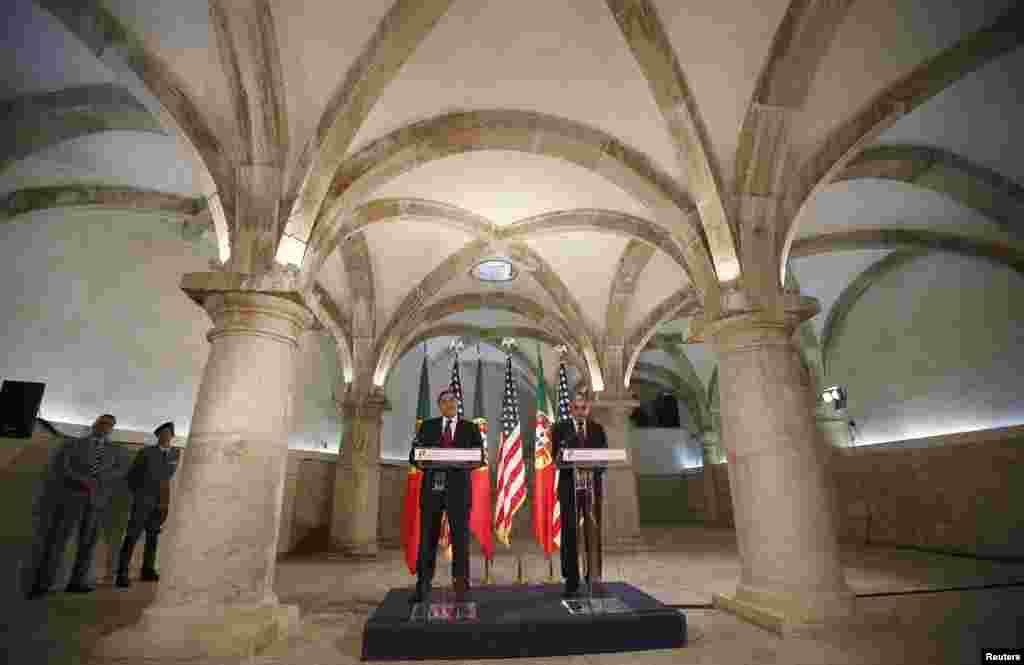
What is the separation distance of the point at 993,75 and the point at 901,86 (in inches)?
45.6

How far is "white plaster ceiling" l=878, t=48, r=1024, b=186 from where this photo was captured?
448cm

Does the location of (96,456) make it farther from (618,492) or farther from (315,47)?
(618,492)

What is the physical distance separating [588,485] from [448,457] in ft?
3.93

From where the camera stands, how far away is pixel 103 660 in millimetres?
2678

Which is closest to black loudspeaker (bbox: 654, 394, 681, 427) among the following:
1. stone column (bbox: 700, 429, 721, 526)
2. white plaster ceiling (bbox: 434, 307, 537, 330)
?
stone column (bbox: 700, 429, 721, 526)

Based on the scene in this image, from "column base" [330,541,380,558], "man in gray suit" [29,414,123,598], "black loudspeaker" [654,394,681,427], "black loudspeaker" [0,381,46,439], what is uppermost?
"black loudspeaker" [654,394,681,427]

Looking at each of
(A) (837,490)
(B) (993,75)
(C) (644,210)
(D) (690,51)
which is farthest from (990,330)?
(D) (690,51)

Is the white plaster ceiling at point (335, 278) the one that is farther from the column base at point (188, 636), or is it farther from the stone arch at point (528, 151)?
the column base at point (188, 636)

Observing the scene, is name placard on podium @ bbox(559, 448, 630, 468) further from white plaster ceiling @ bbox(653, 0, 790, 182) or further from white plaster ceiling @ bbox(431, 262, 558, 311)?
white plaster ceiling @ bbox(431, 262, 558, 311)

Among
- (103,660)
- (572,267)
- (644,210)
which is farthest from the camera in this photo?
(572,267)

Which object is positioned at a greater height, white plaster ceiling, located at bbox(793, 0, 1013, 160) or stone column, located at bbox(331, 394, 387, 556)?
white plaster ceiling, located at bbox(793, 0, 1013, 160)

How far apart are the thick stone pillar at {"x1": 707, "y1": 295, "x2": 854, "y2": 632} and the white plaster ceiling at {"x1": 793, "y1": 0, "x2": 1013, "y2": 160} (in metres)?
1.79

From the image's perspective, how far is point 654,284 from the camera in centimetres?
802

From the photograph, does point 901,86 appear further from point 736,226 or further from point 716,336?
point 716,336
